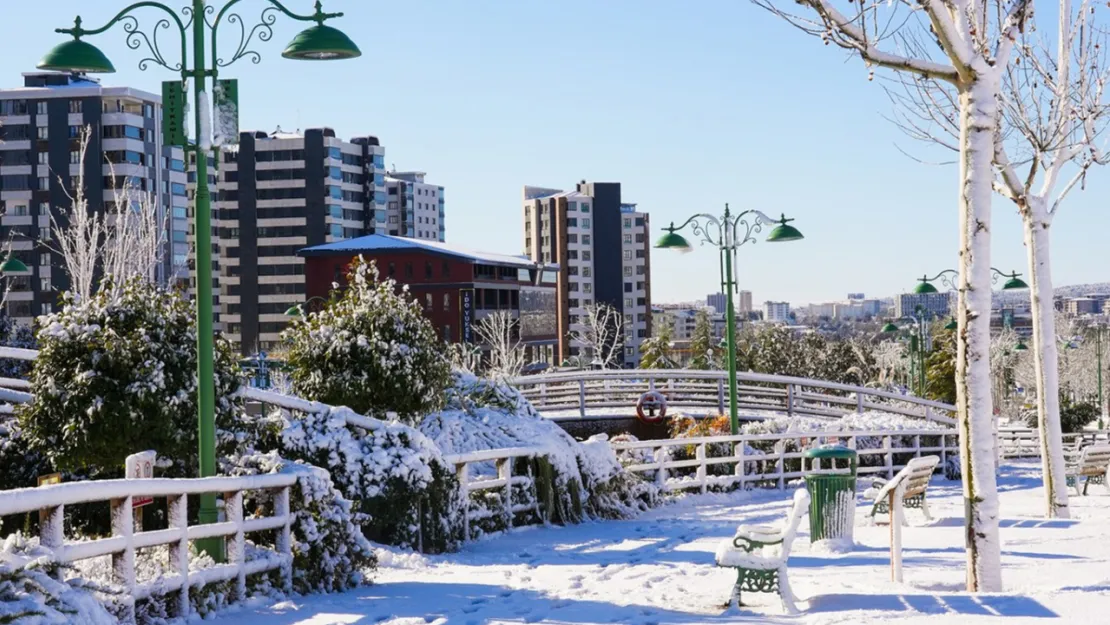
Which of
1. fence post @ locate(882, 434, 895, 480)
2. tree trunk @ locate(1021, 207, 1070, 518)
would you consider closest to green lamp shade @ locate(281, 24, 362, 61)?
tree trunk @ locate(1021, 207, 1070, 518)

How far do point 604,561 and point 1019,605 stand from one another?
505 cm

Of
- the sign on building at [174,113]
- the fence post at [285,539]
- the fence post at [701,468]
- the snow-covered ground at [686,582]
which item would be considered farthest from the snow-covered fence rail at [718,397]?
the fence post at [285,539]

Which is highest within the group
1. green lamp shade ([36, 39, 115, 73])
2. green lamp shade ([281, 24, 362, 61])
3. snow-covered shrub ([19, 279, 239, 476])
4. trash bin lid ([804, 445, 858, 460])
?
green lamp shade ([281, 24, 362, 61])

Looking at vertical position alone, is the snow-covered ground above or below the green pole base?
below

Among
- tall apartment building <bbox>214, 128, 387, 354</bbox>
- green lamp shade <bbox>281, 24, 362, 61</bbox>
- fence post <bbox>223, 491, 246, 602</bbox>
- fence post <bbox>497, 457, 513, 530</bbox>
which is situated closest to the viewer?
fence post <bbox>223, 491, 246, 602</bbox>

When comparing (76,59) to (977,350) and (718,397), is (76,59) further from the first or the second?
(718,397)

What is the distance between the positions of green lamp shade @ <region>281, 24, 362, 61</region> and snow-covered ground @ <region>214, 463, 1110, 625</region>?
4640mm

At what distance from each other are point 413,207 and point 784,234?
159m

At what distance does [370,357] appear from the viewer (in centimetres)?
1898

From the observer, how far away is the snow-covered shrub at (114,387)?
1334 centimetres

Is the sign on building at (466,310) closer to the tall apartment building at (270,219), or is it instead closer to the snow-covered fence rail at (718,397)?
the tall apartment building at (270,219)

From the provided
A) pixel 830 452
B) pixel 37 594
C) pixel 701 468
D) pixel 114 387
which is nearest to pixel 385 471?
pixel 114 387

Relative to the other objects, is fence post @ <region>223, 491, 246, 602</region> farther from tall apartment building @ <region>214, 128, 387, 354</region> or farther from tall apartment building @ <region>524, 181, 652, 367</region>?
tall apartment building @ <region>524, 181, 652, 367</region>

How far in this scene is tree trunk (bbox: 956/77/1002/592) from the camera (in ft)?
37.3
